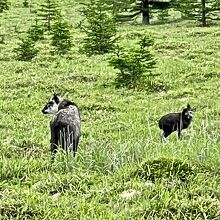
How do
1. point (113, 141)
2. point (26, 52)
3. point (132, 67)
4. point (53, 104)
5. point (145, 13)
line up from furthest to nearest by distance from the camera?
point (145, 13) < point (26, 52) < point (132, 67) < point (113, 141) < point (53, 104)

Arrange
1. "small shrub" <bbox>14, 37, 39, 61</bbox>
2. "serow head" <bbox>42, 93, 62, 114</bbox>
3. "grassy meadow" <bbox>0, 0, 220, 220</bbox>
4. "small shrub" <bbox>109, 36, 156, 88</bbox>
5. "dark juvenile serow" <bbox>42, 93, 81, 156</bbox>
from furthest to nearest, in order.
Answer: "small shrub" <bbox>14, 37, 39, 61</bbox> < "small shrub" <bbox>109, 36, 156, 88</bbox> < "serow head" <bbox>42, 93, 62, 114</bbox> < "dark juvenile serow" <bbox>42, 93, 81, 156</bbox> < "grassy meadow" <bbox>0, 0, 220, 220</bbox>

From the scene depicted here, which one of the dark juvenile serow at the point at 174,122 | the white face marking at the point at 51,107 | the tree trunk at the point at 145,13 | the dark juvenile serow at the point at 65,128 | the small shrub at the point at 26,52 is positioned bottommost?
the tree trunk at the point at 145,13

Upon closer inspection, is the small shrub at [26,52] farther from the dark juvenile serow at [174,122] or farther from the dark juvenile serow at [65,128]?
the dark juvenile serow at [65,128]

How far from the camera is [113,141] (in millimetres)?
11508

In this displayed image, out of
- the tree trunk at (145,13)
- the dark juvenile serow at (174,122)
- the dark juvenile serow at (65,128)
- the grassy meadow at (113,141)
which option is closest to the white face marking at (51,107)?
the grassy meadow at (113,141)

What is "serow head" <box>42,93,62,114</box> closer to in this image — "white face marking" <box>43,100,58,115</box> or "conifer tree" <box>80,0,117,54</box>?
"white face marking" <box>43,100,58,115</box>

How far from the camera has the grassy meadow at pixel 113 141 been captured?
5.05m

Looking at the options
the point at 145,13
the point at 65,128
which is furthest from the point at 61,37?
the point at 65,128

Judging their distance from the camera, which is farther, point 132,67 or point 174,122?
point 132,67

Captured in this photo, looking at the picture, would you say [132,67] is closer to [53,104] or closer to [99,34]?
[99,34]

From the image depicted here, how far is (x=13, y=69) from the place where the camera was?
2395cm

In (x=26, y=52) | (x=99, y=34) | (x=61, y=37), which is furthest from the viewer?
(x=61, y=37)

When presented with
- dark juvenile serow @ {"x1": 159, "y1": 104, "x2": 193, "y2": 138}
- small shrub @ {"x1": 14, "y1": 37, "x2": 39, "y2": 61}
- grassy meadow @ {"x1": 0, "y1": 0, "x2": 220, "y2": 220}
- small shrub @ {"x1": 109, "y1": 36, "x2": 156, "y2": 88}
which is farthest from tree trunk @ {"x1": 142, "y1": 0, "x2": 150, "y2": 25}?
dark juvenile serow @ {"x1": 159, "y1": 104, "x2": 193, "y2": 138}

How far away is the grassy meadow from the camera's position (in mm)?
5051
